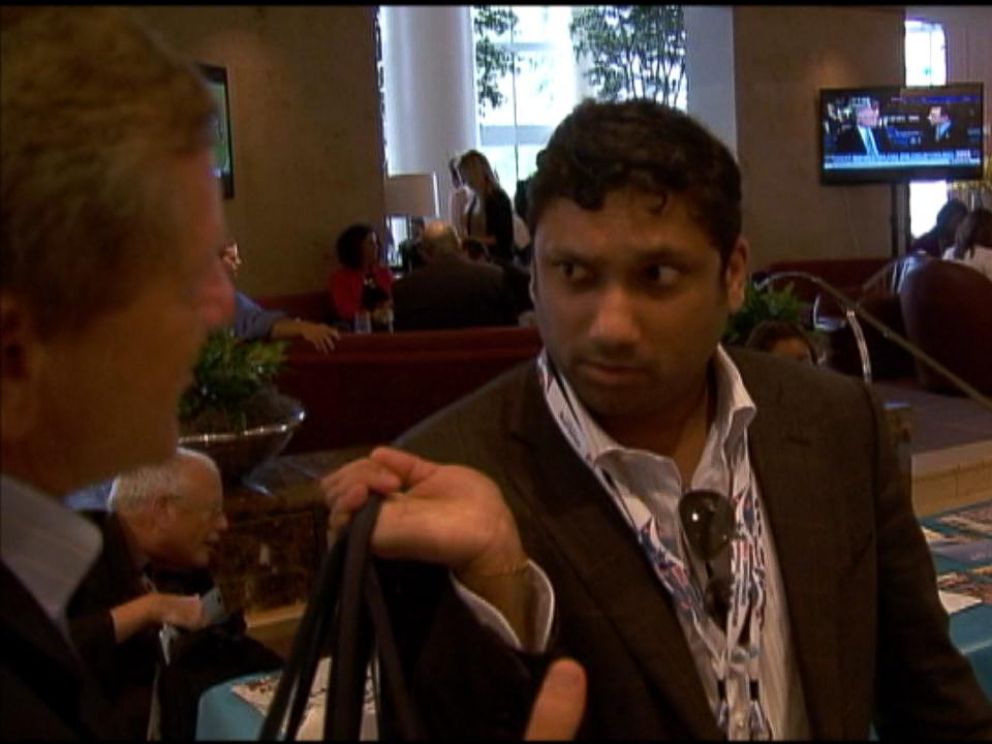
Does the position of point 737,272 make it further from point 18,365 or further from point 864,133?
point 864,133

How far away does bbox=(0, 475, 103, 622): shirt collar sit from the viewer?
467 mm

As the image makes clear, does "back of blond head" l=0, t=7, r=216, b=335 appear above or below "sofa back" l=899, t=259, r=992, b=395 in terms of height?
above

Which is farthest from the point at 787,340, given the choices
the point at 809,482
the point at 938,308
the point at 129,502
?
the point at 938,308

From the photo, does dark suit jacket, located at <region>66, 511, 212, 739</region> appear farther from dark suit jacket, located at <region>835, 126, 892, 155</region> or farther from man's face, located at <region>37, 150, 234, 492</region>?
dark suit jacket, located at <region>835, 126, 892, 155</region>

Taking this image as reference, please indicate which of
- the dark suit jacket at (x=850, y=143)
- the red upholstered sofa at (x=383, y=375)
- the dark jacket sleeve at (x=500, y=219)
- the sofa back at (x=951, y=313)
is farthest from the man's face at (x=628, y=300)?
the dark suit jacket at (x=850, y=143)

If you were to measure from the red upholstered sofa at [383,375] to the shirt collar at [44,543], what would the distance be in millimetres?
872

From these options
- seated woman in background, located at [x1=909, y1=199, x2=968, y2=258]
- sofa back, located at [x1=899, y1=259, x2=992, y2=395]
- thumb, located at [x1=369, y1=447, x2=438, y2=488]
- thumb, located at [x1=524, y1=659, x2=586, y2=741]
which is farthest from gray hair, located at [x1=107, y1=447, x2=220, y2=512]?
seated woman in background, located at [x1=909, y1=199, x2=968, y2=258]

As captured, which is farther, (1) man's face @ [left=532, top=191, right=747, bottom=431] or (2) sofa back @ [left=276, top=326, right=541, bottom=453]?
(2) sofa back @ [left=276, top=326, right=541, bottom=453]

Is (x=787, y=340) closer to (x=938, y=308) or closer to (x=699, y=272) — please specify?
(x=699, y=272)

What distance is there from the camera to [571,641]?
70 cm

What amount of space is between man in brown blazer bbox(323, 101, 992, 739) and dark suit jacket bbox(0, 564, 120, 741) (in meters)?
0.13

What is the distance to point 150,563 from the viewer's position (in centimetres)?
153

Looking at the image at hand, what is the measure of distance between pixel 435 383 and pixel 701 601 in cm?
104

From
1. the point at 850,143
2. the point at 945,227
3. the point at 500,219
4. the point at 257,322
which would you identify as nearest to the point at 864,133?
the point at 850,143
